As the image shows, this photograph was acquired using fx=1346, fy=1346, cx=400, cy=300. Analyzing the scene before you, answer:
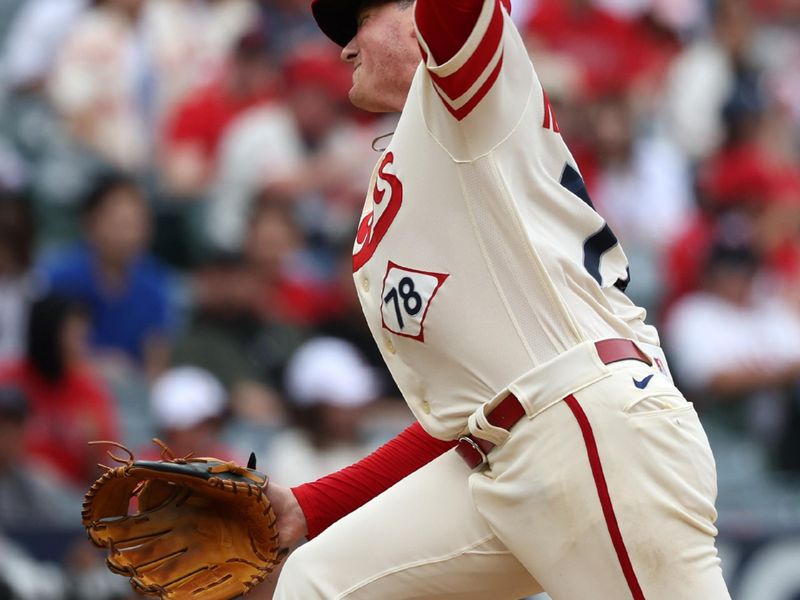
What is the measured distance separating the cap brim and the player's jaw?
2.3 inches

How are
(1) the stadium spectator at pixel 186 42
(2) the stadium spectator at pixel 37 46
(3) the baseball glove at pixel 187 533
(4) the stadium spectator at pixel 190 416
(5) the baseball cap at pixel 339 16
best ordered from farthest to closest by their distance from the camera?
1. (1) the stadium spectator at pixel 186 42
2. (2) the stadium spectator at pixel 37 46
3. (4) the stadium spectator at pixel 190 416
4. (5) the baseball cap at pixel 339 16
5. (3) the baseball glove at pixel 187 533

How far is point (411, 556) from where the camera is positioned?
9.12 ft

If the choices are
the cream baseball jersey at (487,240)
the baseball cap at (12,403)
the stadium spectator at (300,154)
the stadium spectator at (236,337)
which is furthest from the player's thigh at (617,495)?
the stadium spectator at (300,154)

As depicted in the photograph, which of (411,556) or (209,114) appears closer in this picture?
(411,556)

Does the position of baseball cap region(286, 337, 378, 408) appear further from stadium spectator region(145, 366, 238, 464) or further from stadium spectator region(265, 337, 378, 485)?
stadium spectator region(145, 366, 238, 464)

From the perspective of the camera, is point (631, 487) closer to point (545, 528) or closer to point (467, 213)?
point (545, 528)

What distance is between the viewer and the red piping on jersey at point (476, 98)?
255 centimetres

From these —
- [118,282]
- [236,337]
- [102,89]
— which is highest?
[102,89]

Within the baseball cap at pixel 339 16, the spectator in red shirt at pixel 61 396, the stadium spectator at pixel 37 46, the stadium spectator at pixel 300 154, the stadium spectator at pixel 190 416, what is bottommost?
the stadium spectator at pixel 190 416

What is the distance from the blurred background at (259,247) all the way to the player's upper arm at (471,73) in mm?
3277

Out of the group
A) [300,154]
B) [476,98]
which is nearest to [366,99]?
[476,98]

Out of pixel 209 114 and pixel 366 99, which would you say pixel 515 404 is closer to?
pixel 366 99

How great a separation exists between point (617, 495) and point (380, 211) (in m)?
0.78

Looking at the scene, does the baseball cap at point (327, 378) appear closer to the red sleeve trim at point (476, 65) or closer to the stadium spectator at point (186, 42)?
the stadium spectator at point (186, 42)
